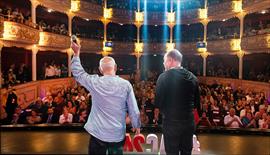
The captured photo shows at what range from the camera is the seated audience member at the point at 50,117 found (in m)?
9.19

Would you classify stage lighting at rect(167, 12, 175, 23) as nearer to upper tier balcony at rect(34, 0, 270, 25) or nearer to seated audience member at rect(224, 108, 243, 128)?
upper tier balcony at rect(34, 0, 270, 25)

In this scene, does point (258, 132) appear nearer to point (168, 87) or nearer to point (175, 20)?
point (168, 87)

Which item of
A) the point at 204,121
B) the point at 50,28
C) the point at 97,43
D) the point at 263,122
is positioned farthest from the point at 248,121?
the point at 97,43

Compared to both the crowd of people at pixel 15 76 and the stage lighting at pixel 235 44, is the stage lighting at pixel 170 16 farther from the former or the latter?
the crowd of people at pixel 15 76

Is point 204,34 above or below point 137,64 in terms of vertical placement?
above

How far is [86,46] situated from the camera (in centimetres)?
2284

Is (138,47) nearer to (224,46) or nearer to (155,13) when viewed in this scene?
(155,13)

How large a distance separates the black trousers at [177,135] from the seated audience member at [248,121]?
19.3 ft

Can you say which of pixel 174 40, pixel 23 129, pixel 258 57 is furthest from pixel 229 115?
pixel 174 40

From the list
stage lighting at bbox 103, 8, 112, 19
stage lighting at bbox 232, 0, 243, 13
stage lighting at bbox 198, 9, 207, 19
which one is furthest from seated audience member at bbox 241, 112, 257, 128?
stage lighting at bbox 103, 8, 112, 19

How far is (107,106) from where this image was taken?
3.14m

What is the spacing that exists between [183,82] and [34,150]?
10.7ft

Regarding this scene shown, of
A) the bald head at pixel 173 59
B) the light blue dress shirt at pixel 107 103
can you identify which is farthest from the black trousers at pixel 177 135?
→ the bald head at pixel 173 59

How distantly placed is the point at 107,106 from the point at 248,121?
269 inches
